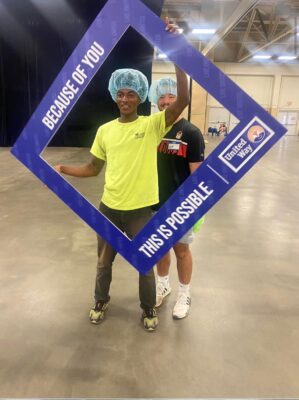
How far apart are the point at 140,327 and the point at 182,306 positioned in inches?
Answer: 10.9

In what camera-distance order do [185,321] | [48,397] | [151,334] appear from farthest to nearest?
1. [185,321]
2. [151,334]
3. [48,397]

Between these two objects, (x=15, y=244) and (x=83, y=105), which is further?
(x=83, y=105)

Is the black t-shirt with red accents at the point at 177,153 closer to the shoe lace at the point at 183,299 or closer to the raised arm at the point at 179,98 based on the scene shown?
the raised arm at the point at 179,98

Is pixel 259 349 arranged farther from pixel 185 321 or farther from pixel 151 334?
pixel 151 334

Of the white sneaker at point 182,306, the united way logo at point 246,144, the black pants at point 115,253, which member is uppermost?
the united way logo at point 246,144

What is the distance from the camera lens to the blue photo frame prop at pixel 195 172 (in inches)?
43.3

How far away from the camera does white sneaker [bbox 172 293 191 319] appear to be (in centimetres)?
185

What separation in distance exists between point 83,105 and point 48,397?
7.33 metres

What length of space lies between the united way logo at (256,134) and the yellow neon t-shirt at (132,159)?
0.39m

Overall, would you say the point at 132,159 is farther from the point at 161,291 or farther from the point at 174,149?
the point at 161,291

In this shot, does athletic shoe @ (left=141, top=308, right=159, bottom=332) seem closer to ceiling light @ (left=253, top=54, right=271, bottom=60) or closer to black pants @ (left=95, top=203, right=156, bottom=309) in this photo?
black pants @ (left=95, top=203, right=156, bottom=309)

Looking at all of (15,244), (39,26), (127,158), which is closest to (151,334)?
(127,158)

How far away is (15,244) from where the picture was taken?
282 cm

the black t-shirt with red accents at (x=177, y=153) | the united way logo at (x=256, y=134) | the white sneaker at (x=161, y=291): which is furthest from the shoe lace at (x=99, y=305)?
the united way logo at (x=256, y=134)
